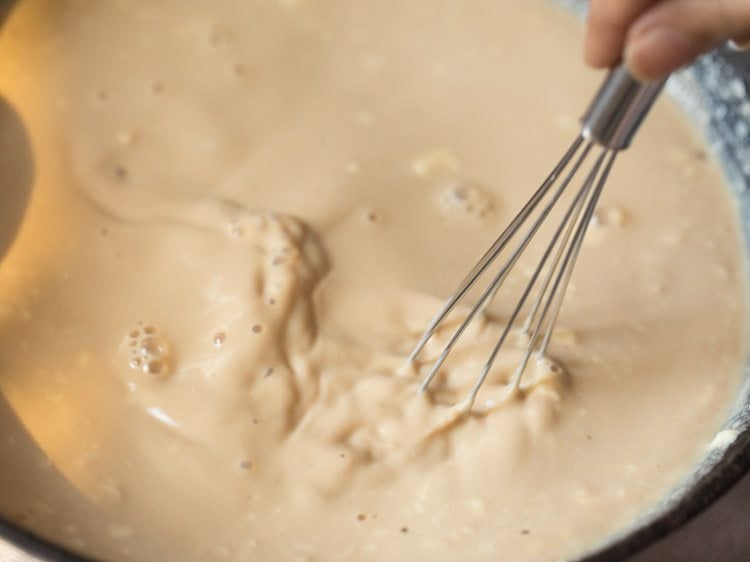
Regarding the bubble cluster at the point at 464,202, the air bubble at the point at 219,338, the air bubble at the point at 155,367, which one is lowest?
the air bubble at the point at 155,367

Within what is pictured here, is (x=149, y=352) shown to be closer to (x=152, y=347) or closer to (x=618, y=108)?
(x=152, y=347)

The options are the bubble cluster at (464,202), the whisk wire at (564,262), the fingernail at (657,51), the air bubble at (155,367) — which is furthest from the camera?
the bubble cluster at (464,202)

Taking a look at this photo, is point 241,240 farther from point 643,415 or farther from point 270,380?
point 643,415

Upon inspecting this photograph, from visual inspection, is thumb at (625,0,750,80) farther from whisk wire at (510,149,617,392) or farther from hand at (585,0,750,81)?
whisk wire at (510,149,617,392)

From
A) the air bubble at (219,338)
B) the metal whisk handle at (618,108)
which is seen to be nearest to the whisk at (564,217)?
the metal whisk handle at (618,108)

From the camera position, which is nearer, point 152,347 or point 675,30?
point 675,30

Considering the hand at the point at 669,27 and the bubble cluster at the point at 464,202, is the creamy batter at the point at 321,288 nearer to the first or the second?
the bubble cluster at the point at 464,202

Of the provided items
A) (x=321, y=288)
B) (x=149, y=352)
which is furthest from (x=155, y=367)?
(x=321, y=288)

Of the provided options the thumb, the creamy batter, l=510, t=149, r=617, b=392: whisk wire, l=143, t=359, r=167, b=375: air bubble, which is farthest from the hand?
l=143, t=359, r=167, b=375: air bubble

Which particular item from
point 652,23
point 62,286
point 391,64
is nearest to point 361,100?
point 391,64
